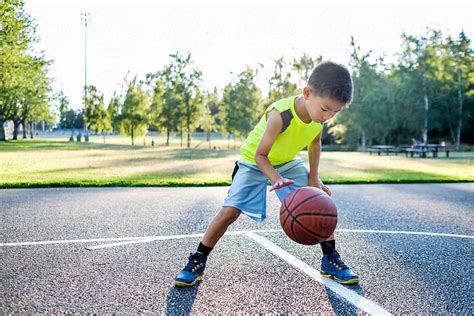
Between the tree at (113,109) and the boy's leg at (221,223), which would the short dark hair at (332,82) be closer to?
the boy's leg at (221,223)

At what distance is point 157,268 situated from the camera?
3.76 meters

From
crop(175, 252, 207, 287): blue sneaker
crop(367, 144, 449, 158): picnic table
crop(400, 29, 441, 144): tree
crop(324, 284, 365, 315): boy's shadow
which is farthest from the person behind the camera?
crop(400, 29, 441, 144): tree

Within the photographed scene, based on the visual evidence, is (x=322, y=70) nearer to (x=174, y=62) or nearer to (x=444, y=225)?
(x=444, y=225)

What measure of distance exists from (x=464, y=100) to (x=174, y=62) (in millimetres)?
28288

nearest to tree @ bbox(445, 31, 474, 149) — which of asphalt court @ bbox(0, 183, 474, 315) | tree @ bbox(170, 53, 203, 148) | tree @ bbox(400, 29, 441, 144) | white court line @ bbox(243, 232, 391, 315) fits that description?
tree @ bbox(400, 29, 441, 144)

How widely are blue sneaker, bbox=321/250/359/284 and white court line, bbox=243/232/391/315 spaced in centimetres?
5

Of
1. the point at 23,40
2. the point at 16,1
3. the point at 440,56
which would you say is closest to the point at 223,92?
the point at 440,56

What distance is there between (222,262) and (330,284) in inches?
39.5

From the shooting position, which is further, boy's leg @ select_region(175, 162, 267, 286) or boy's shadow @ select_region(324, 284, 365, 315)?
boy's leg @ select_region(175, 162, 267, 286)

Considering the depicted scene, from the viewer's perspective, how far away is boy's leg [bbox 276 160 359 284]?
342cm

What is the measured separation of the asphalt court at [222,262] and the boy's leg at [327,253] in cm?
10

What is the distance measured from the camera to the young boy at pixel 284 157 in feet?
10.2

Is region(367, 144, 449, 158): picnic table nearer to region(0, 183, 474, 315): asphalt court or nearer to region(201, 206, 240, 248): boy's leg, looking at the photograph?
region(0, 183, 474, 315): asphalt court

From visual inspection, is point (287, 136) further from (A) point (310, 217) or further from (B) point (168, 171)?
(B) point (168, 171)
